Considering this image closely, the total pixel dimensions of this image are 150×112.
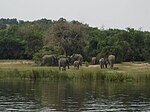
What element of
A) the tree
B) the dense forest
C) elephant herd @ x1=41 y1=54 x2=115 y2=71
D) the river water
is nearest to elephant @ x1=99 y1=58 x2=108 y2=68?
elephant herd @ x1=41 y1=54 x2=115 y2=71

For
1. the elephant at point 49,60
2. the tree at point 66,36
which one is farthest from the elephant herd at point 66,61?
the tree at point 66,36

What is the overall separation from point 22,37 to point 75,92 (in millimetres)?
51503

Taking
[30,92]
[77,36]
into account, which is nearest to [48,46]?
[77,36]

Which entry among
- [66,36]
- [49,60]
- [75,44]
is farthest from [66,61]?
[75,44]

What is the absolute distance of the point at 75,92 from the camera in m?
39.8

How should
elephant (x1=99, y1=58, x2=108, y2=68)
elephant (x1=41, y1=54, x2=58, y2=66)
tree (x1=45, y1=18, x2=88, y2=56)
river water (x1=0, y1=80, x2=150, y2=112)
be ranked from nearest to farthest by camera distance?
1. river water (x1=0, y1=80, x2=150, y2=112)
2. elephant (x1=99, y1=58, x2=108, y2=68)
3. elephant (x1=41, y1=54, x2=58, y2=66)
4. tree (x1=45, y1=18, x2=88, y2=56)

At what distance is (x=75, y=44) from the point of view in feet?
261

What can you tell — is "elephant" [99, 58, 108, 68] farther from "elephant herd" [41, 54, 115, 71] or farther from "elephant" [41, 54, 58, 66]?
"elephant" [41, 54, 58, 66]

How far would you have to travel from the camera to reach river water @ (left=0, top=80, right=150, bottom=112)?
3075 centimetres

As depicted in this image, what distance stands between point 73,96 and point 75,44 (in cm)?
4297

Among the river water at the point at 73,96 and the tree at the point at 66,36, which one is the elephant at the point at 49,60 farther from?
the river water at the point at 73,96

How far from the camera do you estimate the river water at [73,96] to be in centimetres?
3075

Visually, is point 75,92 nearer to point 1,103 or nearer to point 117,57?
point 1,103

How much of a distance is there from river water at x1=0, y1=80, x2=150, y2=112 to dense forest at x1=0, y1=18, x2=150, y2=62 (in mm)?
27353
